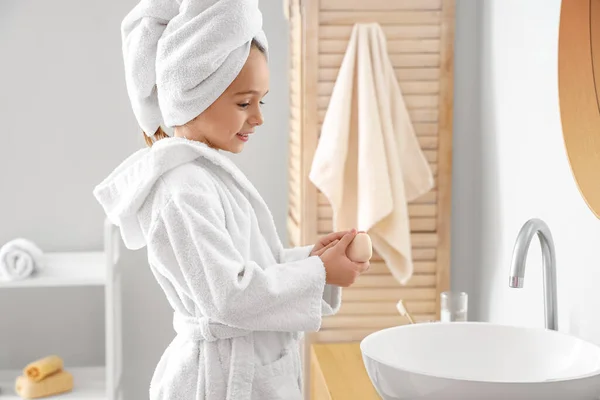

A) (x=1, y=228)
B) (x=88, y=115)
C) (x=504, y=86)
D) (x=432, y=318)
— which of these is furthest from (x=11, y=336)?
(x=504, y=86)

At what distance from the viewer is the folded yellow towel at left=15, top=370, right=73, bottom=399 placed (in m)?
2.62

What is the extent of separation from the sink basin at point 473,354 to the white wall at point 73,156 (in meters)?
1.31

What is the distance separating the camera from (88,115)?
2889mm

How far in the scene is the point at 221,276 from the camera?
141cm

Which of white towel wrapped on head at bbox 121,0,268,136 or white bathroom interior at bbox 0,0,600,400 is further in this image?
white bathroom interior at bbox 0,0,600,400

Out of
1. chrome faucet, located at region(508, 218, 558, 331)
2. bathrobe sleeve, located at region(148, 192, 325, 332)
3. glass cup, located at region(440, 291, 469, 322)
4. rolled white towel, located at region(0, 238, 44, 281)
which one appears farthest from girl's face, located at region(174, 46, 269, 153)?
rolled white towel, located at region(0, 238, 44, 281)

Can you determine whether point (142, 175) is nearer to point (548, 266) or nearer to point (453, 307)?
point (548, 266)

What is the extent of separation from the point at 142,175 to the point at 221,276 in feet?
0.85

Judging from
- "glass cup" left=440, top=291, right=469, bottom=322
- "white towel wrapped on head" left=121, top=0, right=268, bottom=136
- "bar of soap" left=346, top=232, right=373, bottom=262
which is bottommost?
"glass cup" left=440, top=291, right=469, bottom=322

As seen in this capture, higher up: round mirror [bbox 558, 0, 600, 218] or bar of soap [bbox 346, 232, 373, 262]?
round mirror [bbox 558, 0, 600, 218]

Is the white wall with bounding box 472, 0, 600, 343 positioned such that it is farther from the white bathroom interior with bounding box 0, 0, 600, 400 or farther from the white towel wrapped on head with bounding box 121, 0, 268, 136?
the white towel wrapped on head with bounding box 121, 0, 268, 136

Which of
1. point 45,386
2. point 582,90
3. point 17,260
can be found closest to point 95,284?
point 17,260

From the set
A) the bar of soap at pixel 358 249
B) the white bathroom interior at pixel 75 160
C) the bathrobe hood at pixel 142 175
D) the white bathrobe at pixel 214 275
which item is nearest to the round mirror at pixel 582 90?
the bar of soap at pixel 358 249

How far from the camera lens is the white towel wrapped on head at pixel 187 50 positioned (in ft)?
4.87
